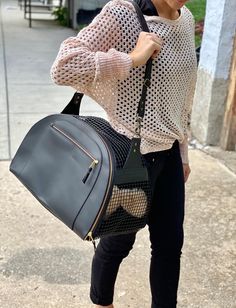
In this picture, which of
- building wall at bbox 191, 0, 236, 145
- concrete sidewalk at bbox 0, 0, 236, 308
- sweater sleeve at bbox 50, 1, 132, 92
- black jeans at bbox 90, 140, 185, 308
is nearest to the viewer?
sweater sleeve at bbox 50, 1, 132, 92

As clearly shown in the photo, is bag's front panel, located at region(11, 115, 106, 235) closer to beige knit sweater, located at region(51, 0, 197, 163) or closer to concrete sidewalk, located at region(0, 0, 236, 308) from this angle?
beige knit sweater, located at region(51, 0, 197, 163)

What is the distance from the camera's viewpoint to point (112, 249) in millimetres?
2062

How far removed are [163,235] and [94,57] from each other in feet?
2.42

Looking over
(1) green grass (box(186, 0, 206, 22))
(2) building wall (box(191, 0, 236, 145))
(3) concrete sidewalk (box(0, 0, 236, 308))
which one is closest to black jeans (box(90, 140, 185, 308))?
(3) concrete sidewalk (box(0, 0, 236, 308))

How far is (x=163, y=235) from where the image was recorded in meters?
1.95

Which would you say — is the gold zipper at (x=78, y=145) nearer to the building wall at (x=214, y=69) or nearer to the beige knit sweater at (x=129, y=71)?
the beige knit sweater at (x=129, y=71)

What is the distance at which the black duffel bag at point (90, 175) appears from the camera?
1622 millimetres

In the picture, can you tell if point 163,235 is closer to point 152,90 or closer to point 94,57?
point 152,90

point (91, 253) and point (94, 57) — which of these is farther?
point (91, 253)

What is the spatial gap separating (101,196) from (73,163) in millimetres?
164

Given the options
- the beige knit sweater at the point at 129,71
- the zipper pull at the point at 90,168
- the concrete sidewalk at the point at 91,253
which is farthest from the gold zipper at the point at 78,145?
the concrete sidewalk at the point at 91,253

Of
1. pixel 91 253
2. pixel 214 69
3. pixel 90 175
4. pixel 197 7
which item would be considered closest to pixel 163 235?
pixel 90 175

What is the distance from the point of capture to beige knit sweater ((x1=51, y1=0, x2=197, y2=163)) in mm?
1620

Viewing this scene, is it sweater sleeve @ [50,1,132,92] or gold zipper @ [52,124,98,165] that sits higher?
sweater sleeve @ [50,1,132,92]
